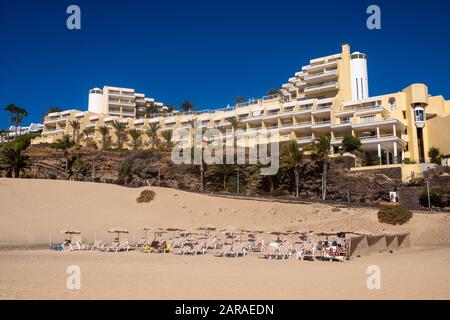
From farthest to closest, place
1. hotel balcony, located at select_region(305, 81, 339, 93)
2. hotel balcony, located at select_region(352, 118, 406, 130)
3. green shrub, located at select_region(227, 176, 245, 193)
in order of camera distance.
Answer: hotel balcony, located at select_region(305, 81, 339, 93) → green shrub, located at select_region(227, 176, 245, 193) → hotel balcony, located at select_region(352, 118, 406, 130)

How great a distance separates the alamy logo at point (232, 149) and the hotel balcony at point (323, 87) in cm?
1135

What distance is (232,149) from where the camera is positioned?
54812 mm

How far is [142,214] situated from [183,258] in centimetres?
1717

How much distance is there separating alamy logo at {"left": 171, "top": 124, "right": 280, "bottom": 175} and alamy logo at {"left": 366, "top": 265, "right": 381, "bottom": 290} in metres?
33.9

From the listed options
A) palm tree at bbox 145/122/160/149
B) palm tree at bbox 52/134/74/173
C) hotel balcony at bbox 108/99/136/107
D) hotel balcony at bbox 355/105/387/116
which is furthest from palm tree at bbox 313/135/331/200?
hotel balcony at bbox 108/99/136/107

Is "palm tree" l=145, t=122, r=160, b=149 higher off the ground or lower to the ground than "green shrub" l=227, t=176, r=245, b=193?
higher

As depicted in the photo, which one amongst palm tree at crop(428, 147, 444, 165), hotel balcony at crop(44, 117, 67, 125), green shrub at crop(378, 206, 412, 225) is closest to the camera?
green shrub at crop(378, 206, 412, 225)

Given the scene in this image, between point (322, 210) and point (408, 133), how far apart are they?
26.3 m

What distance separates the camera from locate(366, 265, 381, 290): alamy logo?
36.3 feet

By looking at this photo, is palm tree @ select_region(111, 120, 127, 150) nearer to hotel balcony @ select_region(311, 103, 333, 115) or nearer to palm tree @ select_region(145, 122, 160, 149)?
palm tree @ select_region(145, 122, 160, 149)

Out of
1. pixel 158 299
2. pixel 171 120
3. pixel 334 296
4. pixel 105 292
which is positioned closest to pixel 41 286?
pixel 105 292

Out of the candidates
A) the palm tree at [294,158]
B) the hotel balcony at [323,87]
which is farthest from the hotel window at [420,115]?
the palm tree at [294,158]

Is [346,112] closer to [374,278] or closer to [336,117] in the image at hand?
[336,117]
